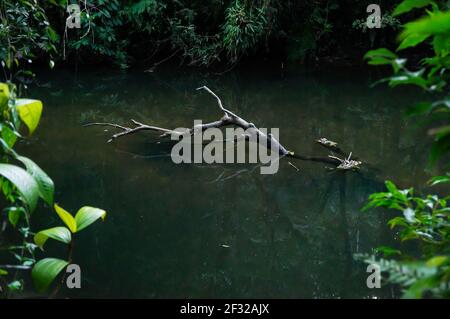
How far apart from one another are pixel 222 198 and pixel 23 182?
2.98m

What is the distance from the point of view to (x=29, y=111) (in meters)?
1.43

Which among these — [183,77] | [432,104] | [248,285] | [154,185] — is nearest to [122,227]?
[154,185]

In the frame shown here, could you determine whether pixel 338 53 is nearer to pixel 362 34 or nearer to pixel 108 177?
pixel 362 34

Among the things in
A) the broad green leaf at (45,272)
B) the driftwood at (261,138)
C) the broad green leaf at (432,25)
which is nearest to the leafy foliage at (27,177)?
the broad green leaf at (45,272)

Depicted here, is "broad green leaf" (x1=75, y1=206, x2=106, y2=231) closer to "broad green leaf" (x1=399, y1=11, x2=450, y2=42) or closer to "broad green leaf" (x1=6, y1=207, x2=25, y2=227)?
"broad green leaf" (x1=6, y1=207, x2=25, y2=227)

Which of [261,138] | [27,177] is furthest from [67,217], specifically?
[261,138]

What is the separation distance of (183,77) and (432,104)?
25.5 ft

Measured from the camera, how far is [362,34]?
31.7ft

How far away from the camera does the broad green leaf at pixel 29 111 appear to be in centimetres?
141

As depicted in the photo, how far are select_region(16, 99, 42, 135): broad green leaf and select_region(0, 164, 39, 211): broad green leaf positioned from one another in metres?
0.20

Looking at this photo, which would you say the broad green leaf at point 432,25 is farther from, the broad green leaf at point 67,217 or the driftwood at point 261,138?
the driftwood at point 261,138

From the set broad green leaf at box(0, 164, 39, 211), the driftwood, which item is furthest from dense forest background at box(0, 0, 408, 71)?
broad green leaf at box(0, 164, 39, 211)

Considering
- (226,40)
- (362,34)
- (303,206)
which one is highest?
(362,34)
